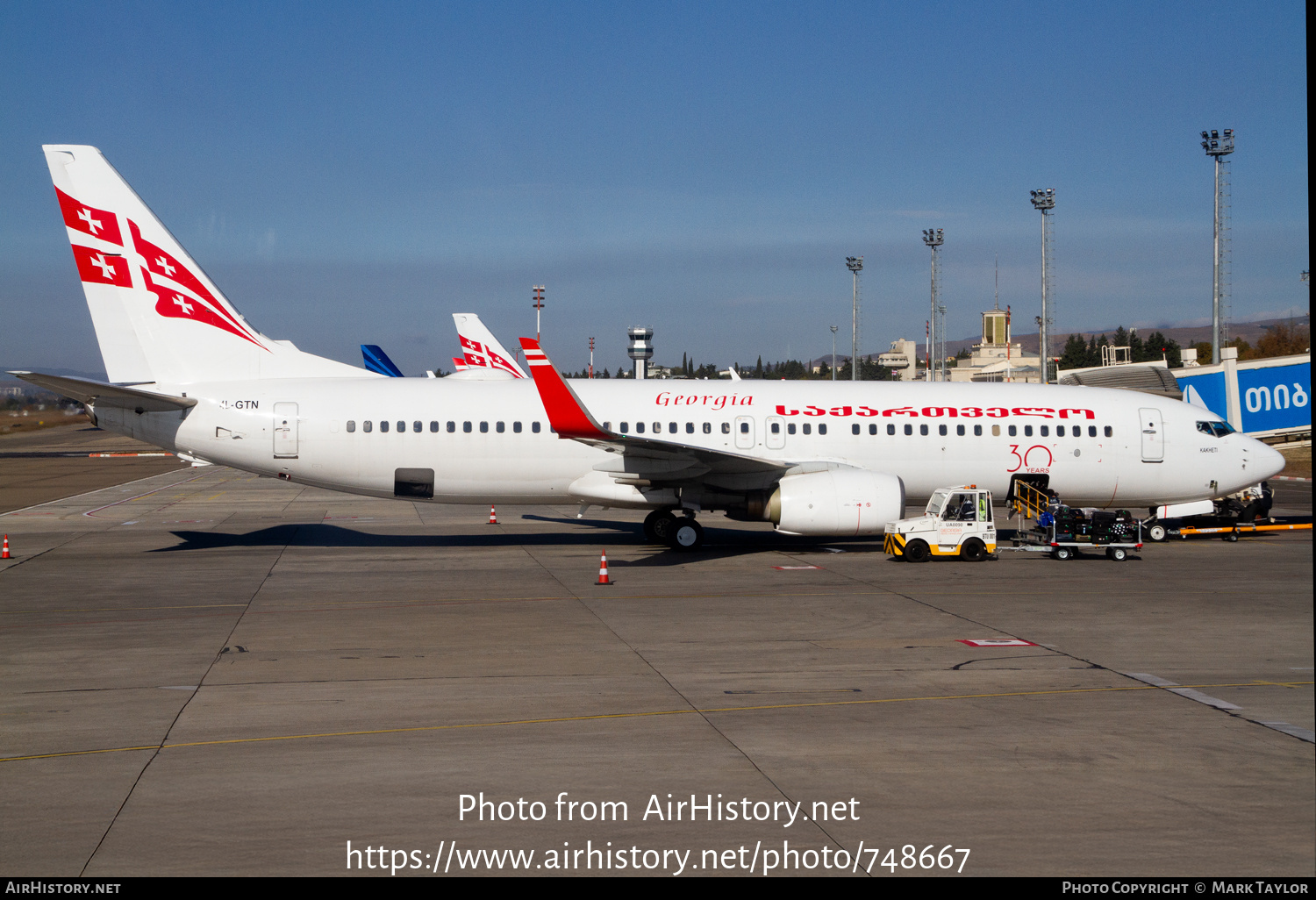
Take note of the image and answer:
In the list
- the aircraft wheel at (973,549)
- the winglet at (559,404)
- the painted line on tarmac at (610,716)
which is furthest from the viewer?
the aircraft wheel at (973,549)

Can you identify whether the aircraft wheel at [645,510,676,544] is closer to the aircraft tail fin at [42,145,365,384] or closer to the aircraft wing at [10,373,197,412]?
the aircraft tail fin at [42,145,365,384]

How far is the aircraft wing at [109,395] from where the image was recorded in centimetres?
2199

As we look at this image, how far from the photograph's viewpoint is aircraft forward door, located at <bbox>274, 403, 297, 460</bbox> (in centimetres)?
2417

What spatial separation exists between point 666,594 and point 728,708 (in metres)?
7.50

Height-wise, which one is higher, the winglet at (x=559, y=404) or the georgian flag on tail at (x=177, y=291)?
the georgian flag on tail at (x=177, y=291)

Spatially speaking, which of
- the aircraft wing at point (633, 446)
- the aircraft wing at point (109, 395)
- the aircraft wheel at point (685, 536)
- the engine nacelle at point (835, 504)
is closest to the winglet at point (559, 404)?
the aircraft wing at point (633, 446)

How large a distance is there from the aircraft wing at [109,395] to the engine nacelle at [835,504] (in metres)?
14.0

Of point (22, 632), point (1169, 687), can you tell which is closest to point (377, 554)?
point (22, 632)

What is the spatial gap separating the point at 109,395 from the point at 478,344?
28.4 meters

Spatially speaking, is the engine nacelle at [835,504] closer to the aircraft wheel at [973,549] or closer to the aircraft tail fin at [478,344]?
the aircraft wheel at [973,549]

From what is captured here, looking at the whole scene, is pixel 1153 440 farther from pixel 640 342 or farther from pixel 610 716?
pixel 640 342

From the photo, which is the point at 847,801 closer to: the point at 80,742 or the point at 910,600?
the point at 80,742

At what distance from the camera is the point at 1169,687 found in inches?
477

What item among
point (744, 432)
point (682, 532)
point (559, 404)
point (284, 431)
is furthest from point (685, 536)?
point (284, 431)
